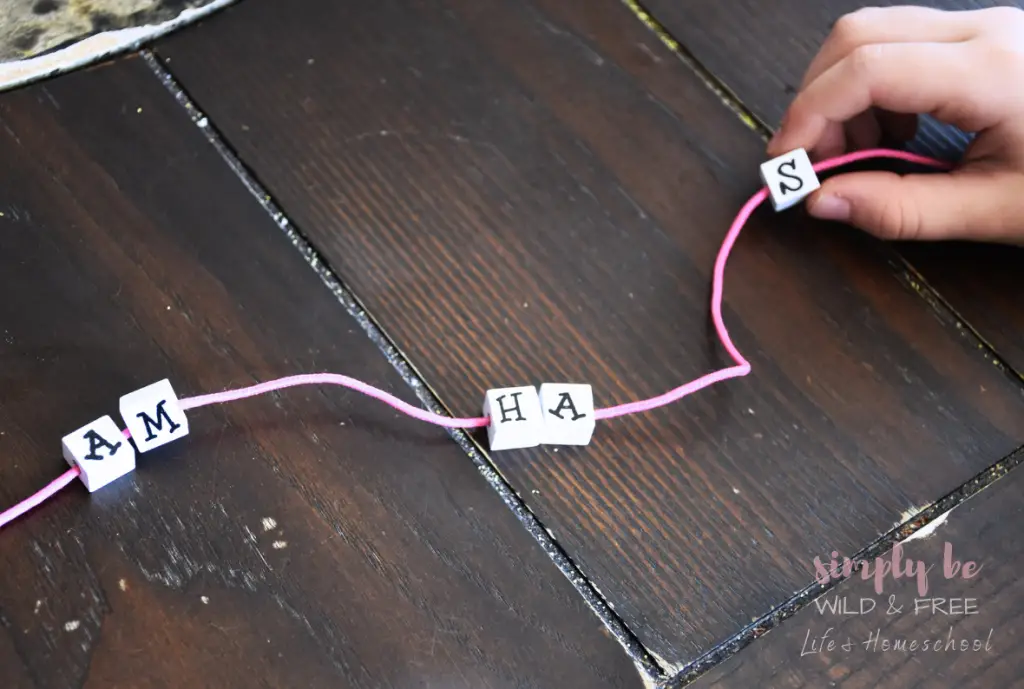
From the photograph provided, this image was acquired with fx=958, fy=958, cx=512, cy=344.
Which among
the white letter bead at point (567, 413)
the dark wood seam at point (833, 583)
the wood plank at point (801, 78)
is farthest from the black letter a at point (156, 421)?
the wood plank at point (801, 78)

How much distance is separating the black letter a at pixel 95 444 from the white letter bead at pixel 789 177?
1.68 ft

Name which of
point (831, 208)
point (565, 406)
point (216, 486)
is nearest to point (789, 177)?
point (831, 208)

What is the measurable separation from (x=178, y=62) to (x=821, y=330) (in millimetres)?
547

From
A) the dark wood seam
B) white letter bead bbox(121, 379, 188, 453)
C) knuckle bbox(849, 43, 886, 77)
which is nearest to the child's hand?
knuckle bbox(849, 43, 886, 77)

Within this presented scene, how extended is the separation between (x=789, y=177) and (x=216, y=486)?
482 millimetres

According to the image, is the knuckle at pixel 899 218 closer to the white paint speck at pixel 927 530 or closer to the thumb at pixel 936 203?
the thumb at pixel 936 203

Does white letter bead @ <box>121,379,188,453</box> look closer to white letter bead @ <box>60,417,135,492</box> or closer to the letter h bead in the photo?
white letter bead @ <box>60,417,135,492</box>

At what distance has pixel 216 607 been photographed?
23.5 inches

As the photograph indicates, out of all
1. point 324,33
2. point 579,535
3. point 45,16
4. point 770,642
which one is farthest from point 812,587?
point 45,16

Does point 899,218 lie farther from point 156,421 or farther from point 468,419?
point 156,421

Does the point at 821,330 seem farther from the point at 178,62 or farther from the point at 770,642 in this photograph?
the point at 178,62

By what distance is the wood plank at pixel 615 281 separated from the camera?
65 cm

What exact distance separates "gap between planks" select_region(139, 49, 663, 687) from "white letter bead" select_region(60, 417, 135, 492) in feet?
0.59

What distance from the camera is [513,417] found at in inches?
25.5
